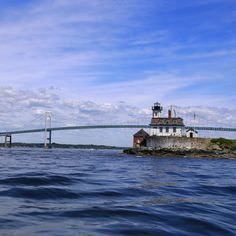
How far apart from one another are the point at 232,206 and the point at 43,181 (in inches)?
352

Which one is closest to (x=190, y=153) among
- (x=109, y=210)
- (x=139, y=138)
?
Answer: (x=139, y=138)

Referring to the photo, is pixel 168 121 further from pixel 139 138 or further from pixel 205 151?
pixel 205 151

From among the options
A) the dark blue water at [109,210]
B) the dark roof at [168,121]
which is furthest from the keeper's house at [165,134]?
the dark blue water at [109,210]

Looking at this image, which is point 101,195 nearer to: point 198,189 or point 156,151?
point 198,189

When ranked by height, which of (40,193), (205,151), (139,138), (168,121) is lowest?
(40,193)

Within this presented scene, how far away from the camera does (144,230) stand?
11195 mm

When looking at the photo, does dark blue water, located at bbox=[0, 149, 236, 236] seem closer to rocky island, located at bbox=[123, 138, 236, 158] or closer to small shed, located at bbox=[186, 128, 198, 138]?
rocky island, located at bbox=[123, 138, 236, 158]

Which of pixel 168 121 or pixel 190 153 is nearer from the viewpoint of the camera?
pixel 190 153

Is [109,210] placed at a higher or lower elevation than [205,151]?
lower

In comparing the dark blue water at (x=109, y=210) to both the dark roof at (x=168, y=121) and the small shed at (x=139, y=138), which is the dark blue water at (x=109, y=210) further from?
the small shed at (x=139, y=138)

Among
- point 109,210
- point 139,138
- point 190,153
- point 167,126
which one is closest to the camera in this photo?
point 109,210

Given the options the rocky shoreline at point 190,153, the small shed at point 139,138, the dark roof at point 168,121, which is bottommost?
the rocky shoreline at point 190,153

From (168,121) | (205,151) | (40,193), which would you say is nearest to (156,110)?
(168,121)

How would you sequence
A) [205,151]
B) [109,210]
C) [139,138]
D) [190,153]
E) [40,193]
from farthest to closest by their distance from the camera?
[139,138]
[205,151]
[190,153]
[40,193]
[109,210]
